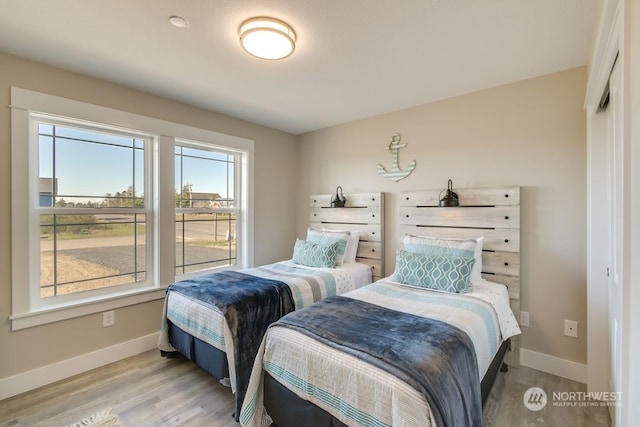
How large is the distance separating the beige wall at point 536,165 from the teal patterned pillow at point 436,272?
71 cm

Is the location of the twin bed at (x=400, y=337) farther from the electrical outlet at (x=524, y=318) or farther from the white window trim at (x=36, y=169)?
the white window trim at (x=36, y=169)

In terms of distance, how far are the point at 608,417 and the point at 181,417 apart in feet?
8.91

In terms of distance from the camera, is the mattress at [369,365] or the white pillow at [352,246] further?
the white pillow at [352,246]

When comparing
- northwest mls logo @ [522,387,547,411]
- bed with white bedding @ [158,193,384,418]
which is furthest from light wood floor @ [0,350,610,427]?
bed with white bedding @ [158,193,384,418]

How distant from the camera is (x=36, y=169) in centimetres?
224

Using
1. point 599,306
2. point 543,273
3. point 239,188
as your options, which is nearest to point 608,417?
point 599,306

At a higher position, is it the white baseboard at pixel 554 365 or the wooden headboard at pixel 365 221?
the wooden headboard at pixel 365 221

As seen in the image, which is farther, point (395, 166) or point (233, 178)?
point (233, 178)

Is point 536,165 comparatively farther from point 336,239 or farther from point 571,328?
point 336,239

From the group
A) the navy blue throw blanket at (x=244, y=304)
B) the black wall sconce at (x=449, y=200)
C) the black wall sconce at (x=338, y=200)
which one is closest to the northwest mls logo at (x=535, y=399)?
the black wall sconce at (x=449, y=200)

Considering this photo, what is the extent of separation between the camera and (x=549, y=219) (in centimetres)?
235

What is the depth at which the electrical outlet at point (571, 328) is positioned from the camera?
225cm

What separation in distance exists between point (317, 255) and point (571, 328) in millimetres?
2192

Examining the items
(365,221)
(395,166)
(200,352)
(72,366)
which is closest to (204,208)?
(200,352)
